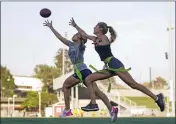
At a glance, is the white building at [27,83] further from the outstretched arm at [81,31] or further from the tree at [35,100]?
the outstretched arm at [81,31]

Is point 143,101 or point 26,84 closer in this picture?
point 143,101

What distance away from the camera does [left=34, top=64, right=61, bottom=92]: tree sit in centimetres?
8625

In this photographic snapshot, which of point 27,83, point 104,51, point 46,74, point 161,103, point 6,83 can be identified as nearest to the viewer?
point 104,51

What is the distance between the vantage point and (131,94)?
81562mm

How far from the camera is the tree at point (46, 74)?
283ft

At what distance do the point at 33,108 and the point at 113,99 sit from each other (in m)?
21.1

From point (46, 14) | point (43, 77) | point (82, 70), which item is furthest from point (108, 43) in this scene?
point (43, 77)

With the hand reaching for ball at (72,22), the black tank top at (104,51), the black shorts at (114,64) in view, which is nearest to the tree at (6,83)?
the hand reaching for ball at (72,22)

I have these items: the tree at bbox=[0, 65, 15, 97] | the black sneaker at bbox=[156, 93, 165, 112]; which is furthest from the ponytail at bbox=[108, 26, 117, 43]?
the tree at bbox=[0, 65, 15, 97]

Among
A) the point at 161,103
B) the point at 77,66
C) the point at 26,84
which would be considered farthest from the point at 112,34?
the point at 26,84

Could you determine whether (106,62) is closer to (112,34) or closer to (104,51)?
(104,51)

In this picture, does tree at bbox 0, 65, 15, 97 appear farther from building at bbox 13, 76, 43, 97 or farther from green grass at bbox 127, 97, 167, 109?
green grass at bbox 127, 97, 167, 109

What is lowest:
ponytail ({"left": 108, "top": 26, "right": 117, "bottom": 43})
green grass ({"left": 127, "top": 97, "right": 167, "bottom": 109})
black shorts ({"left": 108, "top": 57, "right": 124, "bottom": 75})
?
green grass ({"left": 127, "top": 97, "right": 167, "bottom": 109})

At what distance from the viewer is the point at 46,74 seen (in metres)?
86.1
